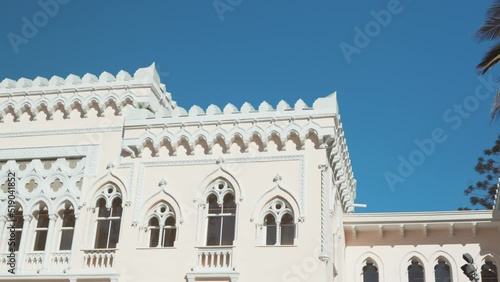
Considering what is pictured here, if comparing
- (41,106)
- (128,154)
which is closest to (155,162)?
(128,154)

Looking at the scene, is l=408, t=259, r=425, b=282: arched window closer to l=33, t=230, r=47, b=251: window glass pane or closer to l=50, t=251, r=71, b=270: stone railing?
l=50, t=251, r=71, b=270: stone railing

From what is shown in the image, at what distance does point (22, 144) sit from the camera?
65.1 ft

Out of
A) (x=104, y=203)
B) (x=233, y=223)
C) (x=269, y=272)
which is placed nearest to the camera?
(x=269, y=272)

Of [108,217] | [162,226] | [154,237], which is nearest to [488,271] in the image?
[162,226]

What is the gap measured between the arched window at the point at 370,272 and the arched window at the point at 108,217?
7833 millimetres

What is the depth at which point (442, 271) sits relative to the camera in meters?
19.6

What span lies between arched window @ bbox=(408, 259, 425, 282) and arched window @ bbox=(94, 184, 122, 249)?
8953 mm

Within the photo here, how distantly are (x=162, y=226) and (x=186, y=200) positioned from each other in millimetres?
978

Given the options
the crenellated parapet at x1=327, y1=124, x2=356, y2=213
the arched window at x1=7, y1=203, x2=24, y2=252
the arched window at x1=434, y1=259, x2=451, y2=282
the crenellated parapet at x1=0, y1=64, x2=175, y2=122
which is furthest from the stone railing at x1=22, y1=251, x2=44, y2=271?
the arched window at x1=434, y1=259, x2=451, y2=282

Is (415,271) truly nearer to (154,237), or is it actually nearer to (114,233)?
(154,237)

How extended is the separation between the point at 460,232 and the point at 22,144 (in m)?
13.7


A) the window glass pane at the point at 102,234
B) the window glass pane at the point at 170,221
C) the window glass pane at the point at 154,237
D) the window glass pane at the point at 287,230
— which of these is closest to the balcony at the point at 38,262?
the window glass pane at the point at 102,234

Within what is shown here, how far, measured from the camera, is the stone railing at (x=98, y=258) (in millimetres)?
17594

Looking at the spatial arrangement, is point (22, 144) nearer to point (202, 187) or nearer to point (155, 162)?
point (155, 162)
